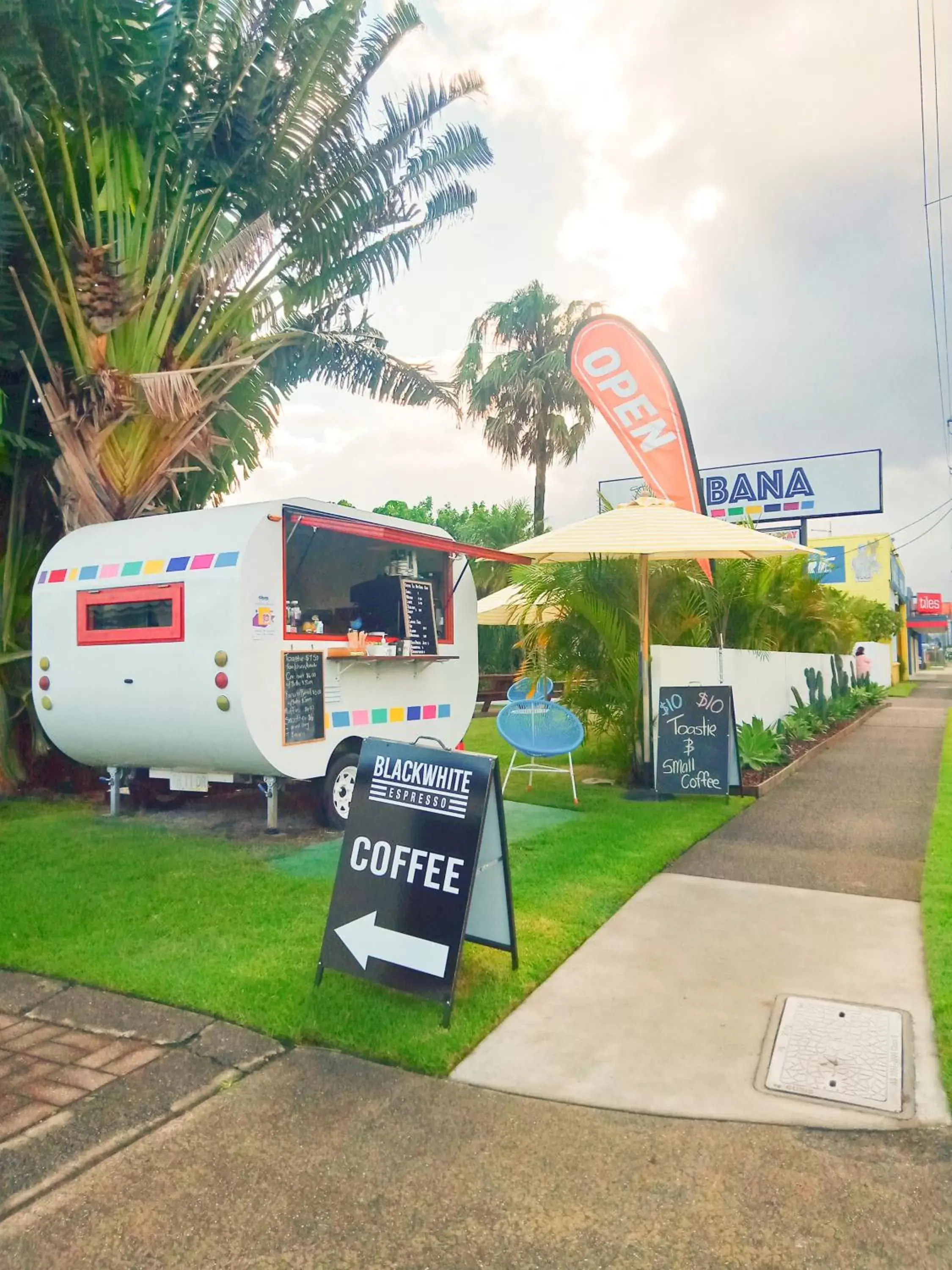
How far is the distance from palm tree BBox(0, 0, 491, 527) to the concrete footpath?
6.65 meters

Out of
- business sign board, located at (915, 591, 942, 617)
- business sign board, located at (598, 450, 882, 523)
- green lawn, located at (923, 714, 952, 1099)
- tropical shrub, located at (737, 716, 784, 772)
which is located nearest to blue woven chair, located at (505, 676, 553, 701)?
tropical shrub, located at (737, 716, 784, 772)

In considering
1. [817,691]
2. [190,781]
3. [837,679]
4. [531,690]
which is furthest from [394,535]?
[837,679]

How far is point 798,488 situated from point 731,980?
3002 centimetres

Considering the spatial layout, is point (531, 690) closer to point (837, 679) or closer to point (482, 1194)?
point (482, 1194)

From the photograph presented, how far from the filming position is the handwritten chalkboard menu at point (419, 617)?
8938 millimetres

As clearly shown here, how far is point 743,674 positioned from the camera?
12367 mm

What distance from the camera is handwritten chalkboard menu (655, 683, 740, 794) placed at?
30.3 ft

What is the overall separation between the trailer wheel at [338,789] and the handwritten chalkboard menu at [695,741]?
2994mm

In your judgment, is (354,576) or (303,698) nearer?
(303,698)

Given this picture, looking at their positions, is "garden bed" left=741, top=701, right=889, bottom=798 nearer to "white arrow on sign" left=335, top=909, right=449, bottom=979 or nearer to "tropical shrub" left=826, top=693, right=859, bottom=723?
"tropical shrub" left=826, top=693, right=859, bottom=723

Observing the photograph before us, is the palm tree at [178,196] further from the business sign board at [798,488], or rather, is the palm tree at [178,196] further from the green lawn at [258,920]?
the business sign board at [798,488]

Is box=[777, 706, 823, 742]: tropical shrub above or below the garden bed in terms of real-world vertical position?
above

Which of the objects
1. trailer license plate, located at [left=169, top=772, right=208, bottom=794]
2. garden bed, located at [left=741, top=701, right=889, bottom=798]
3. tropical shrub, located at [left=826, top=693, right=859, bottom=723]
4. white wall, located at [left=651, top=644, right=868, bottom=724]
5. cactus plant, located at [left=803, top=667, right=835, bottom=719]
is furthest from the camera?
tropical shrub, located at [left=826, top=693, right=859, bottom=723]

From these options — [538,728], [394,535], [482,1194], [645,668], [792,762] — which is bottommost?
[482,1194]
